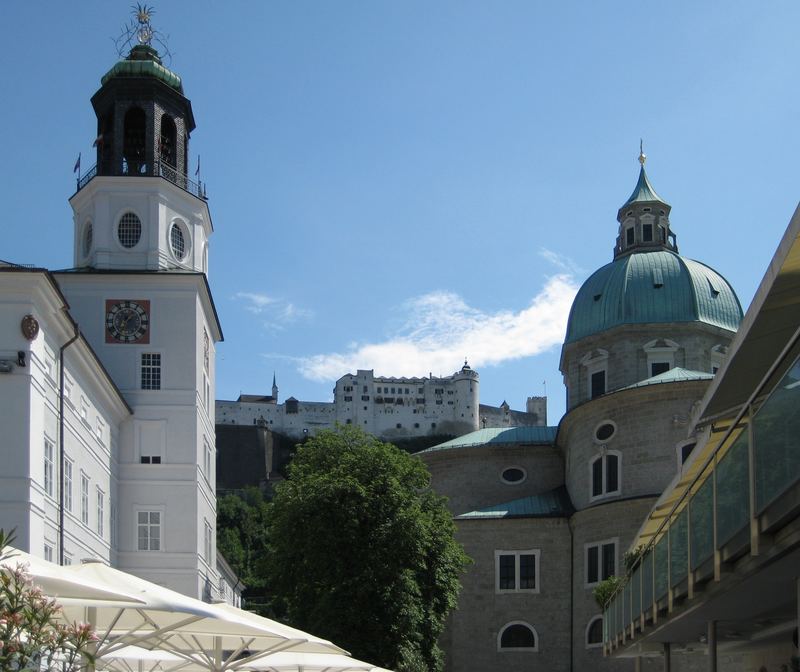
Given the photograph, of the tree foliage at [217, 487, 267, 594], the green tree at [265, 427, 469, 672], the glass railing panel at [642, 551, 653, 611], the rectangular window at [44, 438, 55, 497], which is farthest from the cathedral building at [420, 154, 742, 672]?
the tree foliage at [217, 487, 267, 594]

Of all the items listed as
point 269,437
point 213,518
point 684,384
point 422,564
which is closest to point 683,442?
point 684,384

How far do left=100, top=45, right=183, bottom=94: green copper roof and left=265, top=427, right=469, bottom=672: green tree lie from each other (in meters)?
15.2

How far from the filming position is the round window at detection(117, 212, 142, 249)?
43812mm

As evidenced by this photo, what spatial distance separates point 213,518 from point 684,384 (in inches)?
733

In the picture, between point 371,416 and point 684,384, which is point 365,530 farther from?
point 371,416

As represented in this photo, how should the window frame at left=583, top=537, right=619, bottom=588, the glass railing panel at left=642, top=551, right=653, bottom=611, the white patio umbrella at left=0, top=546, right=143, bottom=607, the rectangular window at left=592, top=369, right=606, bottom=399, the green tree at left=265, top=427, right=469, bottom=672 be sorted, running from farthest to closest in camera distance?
1. the rectangular window at left=592, top=369, right=606, bottom=399
2. the window frame at left=583, top=537, right=619, bottom=588
3. the green tree at left=265, top=427, right=469, bottom=672
4. the glass railing panel at left=642, top=551, right=653, bottom=611
5. the white patio umbrella at left=0, top=546, right=143, bottom=607

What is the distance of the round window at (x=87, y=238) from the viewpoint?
44344mm

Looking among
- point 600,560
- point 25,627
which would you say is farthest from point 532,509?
point 25,627

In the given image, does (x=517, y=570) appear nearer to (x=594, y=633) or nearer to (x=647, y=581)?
(x=594, y=633)

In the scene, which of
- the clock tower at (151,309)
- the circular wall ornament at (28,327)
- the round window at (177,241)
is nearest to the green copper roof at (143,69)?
the clock tower at (151,309)

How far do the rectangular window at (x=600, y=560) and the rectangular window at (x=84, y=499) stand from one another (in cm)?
2157

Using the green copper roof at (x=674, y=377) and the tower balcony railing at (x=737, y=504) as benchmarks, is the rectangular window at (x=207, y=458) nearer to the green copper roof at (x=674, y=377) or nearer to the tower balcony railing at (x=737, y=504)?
the green copper roof at (x=674, y=377)

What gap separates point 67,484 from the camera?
32969mm

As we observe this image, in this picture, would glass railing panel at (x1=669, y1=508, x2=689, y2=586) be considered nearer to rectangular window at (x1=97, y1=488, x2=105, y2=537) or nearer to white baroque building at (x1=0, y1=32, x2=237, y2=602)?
white baroque building at (x1=0, y1=32, x2=237, y2=602)
